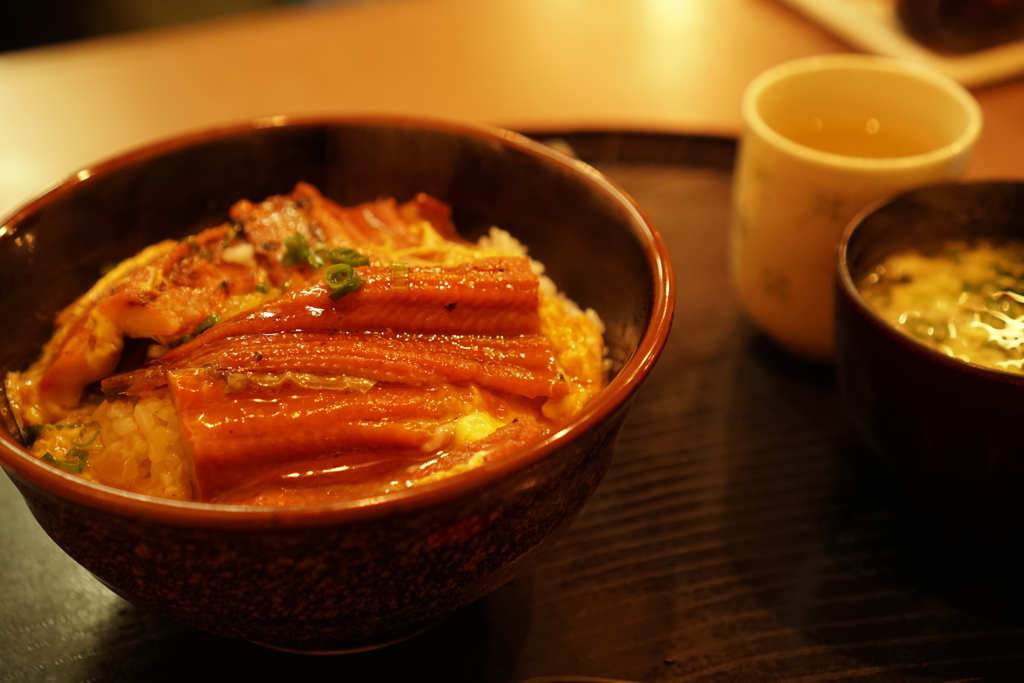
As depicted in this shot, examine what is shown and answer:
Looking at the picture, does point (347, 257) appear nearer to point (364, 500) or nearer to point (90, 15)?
point (364, 500)

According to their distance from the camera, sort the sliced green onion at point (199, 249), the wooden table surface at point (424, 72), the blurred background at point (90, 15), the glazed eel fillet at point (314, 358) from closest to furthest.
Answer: the glazed eel fillet at point (314, 358)
the sliced green onion at point (199, 249)
the wooden table surface at point (424, 72)
the blurred background at point (90, 15)

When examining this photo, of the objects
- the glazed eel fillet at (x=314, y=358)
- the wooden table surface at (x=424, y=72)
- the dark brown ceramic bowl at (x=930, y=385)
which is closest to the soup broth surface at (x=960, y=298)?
the dark brown ceramic bowl at (x=930, y=385)

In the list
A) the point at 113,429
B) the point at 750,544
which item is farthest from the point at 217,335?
the point at 750,544

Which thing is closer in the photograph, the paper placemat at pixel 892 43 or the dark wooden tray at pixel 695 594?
the dark wooden tray at pixel 695 594

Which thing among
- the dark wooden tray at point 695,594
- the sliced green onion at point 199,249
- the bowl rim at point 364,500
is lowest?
the dark wooden tray at point 695,594

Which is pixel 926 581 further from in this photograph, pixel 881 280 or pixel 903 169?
pixel 903 169

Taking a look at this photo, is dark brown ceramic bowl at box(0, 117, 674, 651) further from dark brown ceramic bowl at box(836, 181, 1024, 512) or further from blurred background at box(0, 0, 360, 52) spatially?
blurred background at box(0, 0, 360, 52)

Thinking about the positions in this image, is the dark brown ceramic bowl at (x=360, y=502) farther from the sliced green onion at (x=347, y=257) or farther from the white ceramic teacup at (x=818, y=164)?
the white ceramic teacup at (x=818, y=164)
